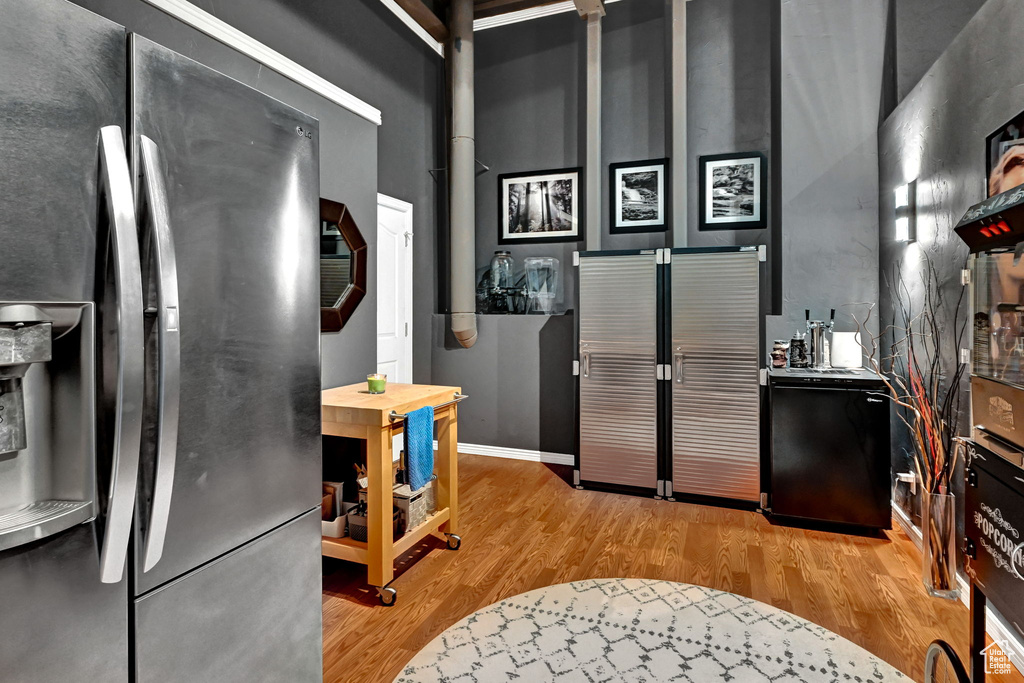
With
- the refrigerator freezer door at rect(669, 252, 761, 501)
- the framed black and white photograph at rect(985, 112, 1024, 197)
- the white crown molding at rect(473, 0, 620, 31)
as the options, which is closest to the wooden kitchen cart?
the refrigerator freezer door at rect(669, 252, 761, 501)

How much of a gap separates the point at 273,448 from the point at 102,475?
411mm

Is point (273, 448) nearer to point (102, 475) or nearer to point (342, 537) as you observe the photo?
point (102, 475)

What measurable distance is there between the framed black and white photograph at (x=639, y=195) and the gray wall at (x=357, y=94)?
1.60m

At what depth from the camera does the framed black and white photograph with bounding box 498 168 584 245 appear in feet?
15.1

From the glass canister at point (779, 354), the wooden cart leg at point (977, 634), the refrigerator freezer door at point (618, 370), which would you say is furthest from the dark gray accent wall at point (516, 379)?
the wooden cart leg at point (977, 634)

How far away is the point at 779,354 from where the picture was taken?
139 inches

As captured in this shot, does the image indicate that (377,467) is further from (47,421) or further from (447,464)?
(47,421)

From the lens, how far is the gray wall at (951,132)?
6.65ft

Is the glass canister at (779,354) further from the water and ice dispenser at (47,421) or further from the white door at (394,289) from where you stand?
the water and ice dispenser at (47,421)

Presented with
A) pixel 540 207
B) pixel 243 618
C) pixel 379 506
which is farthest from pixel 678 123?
pixel 243 618

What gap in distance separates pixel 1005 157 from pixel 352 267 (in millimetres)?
3197

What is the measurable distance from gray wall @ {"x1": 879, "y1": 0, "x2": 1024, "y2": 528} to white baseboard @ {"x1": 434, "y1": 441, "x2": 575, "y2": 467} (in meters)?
2.29

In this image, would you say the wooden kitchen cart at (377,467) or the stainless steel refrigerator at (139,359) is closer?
the stainless steel refrigerator at (139,359)

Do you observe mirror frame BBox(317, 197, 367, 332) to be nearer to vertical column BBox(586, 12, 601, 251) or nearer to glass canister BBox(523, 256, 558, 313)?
glass canister BBox(523, 256, 558, 313)
